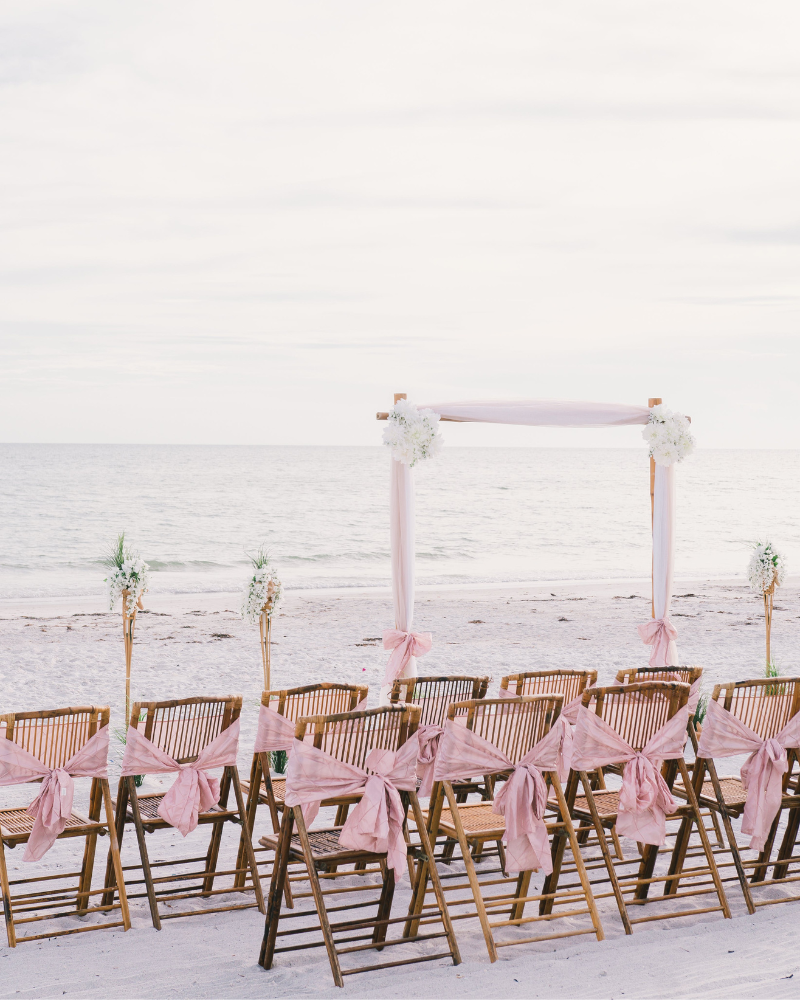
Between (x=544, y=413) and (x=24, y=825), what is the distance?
4004 millimetres

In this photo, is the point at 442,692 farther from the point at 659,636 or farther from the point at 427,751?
the point at 659,636

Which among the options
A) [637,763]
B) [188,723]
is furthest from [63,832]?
[637,763]

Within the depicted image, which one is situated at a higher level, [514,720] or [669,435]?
[669,435]

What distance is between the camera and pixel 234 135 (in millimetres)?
14047

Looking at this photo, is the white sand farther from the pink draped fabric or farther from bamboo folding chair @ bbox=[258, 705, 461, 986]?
the pink draped fabric

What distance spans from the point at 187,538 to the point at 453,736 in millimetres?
33038

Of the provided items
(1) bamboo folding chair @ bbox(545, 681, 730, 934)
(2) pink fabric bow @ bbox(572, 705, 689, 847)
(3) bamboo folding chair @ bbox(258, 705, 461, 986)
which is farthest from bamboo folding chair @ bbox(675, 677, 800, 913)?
(3) bamboo folding chair @ bbox(258, 705, 461, 986)

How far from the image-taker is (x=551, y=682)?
203 inches

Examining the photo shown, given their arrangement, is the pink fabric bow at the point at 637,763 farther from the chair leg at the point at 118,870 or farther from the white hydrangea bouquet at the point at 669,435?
the white hydrangea bouquet at the point at 669,435

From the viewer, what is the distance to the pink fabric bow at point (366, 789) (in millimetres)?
3756

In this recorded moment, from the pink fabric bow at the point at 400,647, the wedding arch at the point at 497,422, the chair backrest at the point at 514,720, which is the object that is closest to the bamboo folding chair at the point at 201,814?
the chair backrest at the point at 514,720

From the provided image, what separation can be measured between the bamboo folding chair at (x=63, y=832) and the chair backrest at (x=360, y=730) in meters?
0.96

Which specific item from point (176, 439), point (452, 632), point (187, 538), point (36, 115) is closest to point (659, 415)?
point (452, 632)

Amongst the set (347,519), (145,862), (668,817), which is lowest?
(145,862)
